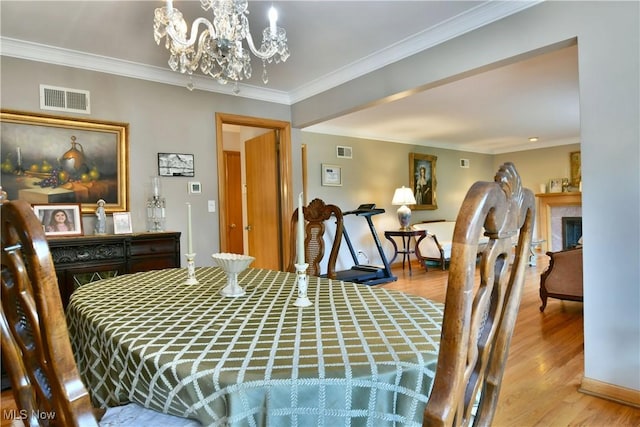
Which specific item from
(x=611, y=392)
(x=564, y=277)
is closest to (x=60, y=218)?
(x=611, y=392)

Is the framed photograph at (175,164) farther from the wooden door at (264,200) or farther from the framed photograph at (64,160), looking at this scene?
the wooden door at (264,200)

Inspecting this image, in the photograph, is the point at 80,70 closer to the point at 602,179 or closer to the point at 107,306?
the point at 107,306

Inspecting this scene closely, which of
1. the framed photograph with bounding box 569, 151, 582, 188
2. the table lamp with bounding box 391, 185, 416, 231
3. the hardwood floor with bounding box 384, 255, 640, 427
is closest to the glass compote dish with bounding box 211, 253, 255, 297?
the hardwood floor with bounding box 384, 255, 640, 427

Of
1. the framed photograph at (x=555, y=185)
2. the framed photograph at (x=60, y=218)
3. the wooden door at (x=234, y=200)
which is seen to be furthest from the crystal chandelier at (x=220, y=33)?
the framed photograph at (x=555, y=185)

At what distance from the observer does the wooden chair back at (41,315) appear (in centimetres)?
60

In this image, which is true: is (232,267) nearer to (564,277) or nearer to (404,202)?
(564,277)

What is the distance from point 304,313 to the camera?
1.22m

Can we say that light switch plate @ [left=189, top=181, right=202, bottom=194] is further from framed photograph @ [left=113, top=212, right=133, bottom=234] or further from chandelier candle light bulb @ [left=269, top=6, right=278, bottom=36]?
chandelier candle light bulb @ [left=269, top=6, right=278, bottom=36]

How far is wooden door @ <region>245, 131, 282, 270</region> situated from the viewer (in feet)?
14.0

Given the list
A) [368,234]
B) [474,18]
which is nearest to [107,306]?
[474,18]

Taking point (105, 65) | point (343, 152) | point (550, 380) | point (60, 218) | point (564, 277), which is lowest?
point (550, 380)

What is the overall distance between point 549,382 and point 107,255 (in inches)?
122

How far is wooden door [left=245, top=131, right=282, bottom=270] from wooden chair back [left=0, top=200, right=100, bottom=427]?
3.51 metres

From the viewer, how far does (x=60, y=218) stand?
2.74 metres
